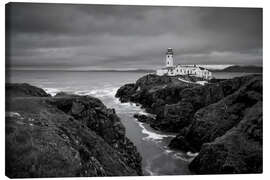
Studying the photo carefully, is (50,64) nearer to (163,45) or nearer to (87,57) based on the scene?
(87,57)

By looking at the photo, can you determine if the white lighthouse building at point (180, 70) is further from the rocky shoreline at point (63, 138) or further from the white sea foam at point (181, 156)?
the white sea foam at point (181, 156)

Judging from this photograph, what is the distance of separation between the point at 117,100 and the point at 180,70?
114 inches

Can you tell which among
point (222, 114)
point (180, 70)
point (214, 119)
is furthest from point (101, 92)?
point (222, 114)

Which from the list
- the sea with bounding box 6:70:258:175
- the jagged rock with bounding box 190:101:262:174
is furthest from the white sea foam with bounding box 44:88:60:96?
the jagged rock with bounding box 190:101:262:174

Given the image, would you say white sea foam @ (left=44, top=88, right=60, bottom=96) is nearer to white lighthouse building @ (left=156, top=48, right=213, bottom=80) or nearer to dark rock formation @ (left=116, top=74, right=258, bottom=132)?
dark rock formation @ (left=116, top=74, right=258, bottom=132)

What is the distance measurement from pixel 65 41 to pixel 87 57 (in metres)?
0.95

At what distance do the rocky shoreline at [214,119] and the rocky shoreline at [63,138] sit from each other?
1400 millimetres

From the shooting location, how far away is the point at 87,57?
28.1ft

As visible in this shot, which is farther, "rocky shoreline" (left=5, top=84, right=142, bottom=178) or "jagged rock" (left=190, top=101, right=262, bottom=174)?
"jagged rock" (left=190, top=101, right=262, bottom=174)

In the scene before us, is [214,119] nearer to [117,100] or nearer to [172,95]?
[172,95]

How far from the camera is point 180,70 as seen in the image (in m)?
9.67

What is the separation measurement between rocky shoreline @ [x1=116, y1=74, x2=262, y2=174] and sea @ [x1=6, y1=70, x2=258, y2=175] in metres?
0.33

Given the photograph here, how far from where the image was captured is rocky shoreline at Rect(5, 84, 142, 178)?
21.4 ft

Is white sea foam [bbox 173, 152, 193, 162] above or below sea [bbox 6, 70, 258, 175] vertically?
below
